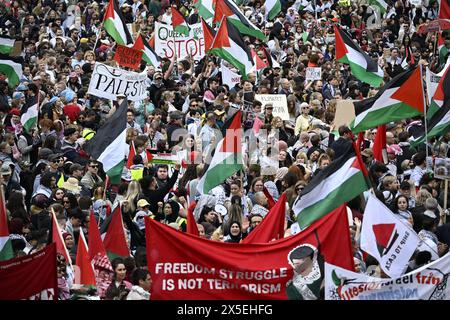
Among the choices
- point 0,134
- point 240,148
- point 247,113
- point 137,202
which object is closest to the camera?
point 137,202

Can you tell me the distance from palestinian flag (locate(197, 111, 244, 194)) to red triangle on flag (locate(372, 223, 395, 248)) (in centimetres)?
381

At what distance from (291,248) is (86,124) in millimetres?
8971

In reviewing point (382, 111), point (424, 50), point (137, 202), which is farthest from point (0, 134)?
point (424, 50)

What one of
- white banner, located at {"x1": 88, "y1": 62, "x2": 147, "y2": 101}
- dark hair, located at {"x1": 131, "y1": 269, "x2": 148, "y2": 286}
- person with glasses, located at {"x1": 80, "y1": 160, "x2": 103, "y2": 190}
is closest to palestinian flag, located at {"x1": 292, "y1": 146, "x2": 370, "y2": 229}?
dark hair, located at {"x1": 131, "y1": 269, "x2": 148, "y2": 286}

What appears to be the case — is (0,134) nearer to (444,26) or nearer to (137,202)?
(137,202)

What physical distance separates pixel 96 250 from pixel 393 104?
16.6 feet

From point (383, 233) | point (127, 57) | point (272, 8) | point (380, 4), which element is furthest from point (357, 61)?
point (383, 233)

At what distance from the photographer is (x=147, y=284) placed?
1198 cm

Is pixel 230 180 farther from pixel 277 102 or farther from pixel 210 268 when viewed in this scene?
pixel 210 268

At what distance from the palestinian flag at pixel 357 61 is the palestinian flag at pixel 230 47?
158 centimetres

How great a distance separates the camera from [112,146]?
1588 cm

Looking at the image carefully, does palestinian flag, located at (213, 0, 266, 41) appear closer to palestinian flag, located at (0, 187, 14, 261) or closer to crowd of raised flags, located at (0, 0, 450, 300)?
crowd of raised flags, located at (0, 0, 450, 300)

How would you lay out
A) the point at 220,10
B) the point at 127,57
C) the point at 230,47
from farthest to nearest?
the point at 220,10, the point at 230,47, the point at 127,57

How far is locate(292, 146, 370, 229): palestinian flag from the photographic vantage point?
43.1 ft
